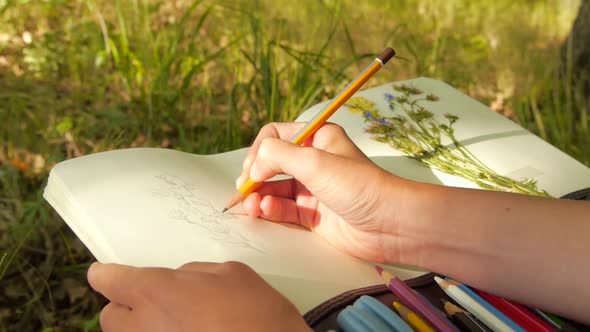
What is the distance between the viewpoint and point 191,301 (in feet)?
2.61

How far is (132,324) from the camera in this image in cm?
81

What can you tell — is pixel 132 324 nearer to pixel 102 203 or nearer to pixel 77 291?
pixel 102 203

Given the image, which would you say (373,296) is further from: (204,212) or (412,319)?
(204,212)

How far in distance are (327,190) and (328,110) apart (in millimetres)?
186

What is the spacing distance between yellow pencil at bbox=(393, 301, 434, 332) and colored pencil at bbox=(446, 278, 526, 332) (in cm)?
12

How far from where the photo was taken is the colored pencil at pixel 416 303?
89 centimetres

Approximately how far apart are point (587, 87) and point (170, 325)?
7.62 ft

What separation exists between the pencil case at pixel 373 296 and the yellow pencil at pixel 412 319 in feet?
0.06

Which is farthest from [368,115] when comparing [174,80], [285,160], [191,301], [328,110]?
[174,80]

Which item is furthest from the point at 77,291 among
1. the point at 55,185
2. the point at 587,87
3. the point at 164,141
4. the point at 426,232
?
the point at 587,87

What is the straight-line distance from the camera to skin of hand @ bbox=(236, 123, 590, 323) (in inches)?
34.9

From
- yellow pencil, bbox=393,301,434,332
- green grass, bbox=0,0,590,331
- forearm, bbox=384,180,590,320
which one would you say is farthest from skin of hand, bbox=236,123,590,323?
green grass, bbox=0,0,590,331

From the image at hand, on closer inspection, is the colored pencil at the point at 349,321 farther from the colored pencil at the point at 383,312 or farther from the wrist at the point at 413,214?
the wrist at the point at 413,214

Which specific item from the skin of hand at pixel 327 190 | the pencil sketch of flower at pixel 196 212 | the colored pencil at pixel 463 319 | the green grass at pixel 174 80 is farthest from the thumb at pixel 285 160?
the green grass at pixel 174 80
